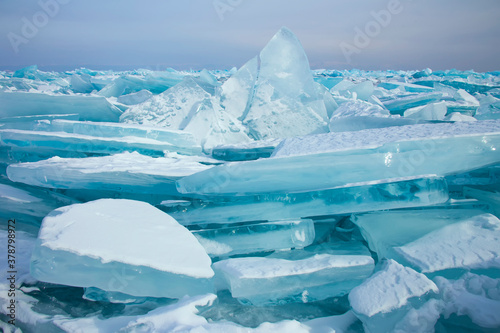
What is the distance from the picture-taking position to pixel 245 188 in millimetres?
1272

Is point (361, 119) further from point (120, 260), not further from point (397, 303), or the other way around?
point (120, 260)

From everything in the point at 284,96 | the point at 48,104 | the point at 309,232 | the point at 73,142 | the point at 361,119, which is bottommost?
the point at 309,232

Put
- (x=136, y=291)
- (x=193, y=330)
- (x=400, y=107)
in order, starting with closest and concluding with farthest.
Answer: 1. (x=193, y=330)
2. (x=136, y=291)
3. (x=400, y=107)

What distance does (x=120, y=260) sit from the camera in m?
0.96

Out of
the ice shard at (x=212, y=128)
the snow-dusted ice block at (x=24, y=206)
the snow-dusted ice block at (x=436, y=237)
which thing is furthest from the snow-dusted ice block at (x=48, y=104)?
the snow-dusted ice block at (x=436, y=237)

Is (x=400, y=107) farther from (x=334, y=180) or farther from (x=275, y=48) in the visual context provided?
(x=334, y=180)

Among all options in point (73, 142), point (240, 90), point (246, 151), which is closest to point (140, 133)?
point (73, 142)

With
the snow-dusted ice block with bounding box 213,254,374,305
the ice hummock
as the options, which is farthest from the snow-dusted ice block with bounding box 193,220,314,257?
the snow-dusted ice block with bounding box 213,254,374,305

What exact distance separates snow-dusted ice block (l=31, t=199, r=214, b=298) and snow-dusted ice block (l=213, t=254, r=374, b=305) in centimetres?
10

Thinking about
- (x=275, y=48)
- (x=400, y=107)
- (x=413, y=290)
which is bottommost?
(x=413, y=290)

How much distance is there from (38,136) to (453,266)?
98.1 inches

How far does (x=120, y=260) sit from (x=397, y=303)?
0.83 m

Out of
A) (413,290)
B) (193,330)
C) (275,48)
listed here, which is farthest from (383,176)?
(275,48)

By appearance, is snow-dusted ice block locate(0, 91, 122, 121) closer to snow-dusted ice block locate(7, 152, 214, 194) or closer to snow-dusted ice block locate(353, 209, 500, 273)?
snow-dusted ice block locate(7, 152, 214, 194)
